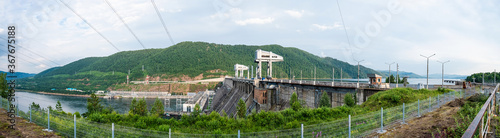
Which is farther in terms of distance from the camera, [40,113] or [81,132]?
[40,113]

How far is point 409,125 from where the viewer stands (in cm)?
1059

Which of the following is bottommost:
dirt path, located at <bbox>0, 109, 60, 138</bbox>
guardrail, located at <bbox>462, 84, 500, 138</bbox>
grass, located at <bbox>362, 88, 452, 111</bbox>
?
dirt path, located at <bbox>0, 109, 60, 138</bbox>

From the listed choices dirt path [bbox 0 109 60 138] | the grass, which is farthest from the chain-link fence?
the grass

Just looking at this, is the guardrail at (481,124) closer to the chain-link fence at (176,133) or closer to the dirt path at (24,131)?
the chain-link fence at (176,133)

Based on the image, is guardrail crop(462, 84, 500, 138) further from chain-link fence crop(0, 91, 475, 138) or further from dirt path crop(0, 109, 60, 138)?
dirt path crop(0, 109, 60, 138)

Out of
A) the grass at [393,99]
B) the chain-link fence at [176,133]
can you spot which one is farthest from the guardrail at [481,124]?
the grass at [393,99]

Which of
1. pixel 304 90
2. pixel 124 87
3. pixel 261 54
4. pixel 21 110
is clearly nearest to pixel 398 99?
pixel 304 90

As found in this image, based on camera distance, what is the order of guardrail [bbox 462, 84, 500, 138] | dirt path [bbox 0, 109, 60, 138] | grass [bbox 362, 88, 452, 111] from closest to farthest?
guardrail [bbox 462, 84, 500, 138]
dirt path [bbox 0, 109, 60, 138]
grass [bbox 362, 88, 452, 111]

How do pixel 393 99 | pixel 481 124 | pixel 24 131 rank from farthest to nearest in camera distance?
pixel 393 99
pixel 24 131
pixel 481 124

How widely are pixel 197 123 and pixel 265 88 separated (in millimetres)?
31797

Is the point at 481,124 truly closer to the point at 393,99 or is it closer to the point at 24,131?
the point at 24,131

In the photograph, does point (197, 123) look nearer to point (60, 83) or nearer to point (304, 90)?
point (304, 90)

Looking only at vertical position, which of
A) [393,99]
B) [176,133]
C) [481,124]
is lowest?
[176,133]

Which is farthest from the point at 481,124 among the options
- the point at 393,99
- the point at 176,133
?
the point at 393,99
